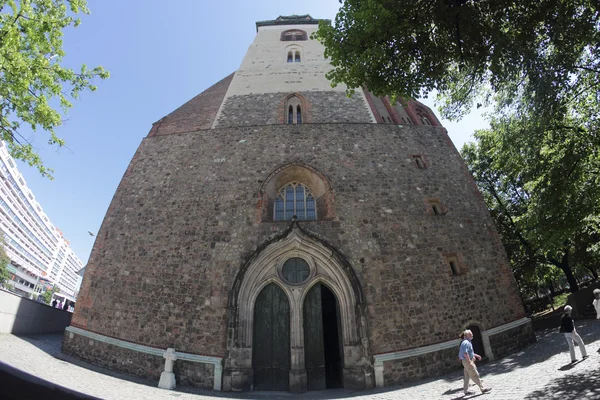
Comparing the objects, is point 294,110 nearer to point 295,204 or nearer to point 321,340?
point 295,204

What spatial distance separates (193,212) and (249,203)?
2.17 m

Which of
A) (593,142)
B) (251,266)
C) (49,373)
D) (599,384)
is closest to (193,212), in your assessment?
(251,266)

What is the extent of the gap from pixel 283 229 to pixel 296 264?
1.33 meters

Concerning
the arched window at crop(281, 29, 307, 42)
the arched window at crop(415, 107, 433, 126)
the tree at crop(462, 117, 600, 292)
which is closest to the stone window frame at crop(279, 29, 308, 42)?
the arched window at crop(281, 29, 307, 42)

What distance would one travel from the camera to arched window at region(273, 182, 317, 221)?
38.6 feet

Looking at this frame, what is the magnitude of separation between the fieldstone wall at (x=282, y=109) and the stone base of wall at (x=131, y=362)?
9.81 metres

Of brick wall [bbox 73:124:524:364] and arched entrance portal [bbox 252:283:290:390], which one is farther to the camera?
brick wall [bbox 73:124:524:364]

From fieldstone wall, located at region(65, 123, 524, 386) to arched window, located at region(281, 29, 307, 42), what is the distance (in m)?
11.1

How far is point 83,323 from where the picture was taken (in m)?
10.2

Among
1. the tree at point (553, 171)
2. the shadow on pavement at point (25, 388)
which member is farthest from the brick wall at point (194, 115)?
the shadow on pavement at point (25, 388)

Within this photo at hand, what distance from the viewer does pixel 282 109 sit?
14906 mm

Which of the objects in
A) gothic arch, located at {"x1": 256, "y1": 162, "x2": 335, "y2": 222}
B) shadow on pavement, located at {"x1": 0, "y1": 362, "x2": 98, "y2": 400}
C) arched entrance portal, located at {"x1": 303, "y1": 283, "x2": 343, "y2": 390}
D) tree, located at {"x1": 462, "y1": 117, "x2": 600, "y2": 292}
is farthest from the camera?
gothic arch, located at {"x1": 256, "y1": 162, "x2": 335, "y2": 222}

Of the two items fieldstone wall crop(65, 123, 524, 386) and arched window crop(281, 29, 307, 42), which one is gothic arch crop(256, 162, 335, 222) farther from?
arched window crop(281, 29, 307, 42)

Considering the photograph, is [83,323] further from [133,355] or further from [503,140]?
[503,140]
